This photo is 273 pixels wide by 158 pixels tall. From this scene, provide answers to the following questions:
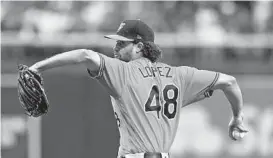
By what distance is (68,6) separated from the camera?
11617 millimetres

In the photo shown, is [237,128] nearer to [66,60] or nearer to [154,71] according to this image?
[154,71]

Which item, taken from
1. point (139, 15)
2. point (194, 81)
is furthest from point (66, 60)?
point (139, 15)

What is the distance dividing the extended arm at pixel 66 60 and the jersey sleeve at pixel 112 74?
0.16m

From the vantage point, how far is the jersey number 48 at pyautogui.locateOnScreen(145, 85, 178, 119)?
5781 mm

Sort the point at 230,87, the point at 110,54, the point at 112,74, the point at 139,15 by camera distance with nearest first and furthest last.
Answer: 1. the point at 112,74
2. the point at 230,87
3. the point at 110,54
4. the point at 139,15

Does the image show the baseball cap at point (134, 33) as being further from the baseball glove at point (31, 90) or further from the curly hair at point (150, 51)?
the baseball glove at point (31, 90)

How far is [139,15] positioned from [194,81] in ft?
18.3

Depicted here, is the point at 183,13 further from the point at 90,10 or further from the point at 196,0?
the point at 90,10

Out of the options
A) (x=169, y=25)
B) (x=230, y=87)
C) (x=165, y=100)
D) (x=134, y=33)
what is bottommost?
(x=165, y=100)

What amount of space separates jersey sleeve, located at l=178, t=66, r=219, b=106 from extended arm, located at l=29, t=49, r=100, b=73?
957mm

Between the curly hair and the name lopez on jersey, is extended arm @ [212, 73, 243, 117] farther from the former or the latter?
the curly hair

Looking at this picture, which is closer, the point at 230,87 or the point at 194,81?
the point at 194,81

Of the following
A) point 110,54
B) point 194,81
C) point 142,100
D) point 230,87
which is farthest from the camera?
point 110,54

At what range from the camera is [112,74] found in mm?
5613
